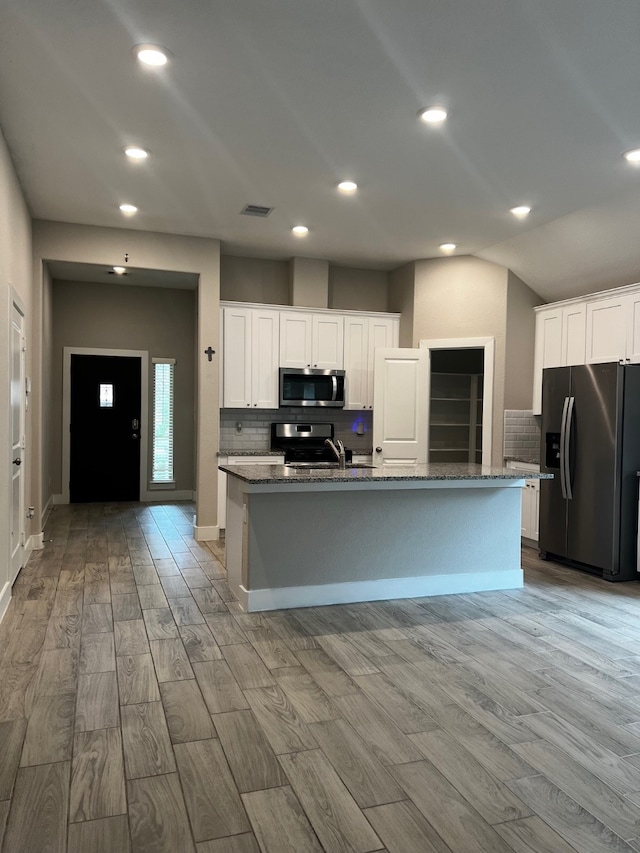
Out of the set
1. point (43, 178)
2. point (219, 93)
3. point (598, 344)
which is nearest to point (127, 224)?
point (43, 178)

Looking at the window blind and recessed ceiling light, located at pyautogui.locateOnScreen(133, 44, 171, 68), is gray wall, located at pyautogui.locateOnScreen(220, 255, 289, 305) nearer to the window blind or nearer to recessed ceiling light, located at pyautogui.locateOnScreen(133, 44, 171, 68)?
the window blind

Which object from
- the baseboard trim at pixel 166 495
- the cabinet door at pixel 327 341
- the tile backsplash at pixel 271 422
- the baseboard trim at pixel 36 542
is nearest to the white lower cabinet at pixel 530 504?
the tile backsplash at pixel 271 422

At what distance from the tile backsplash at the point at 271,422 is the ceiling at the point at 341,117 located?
6.76ft

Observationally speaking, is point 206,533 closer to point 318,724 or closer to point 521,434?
point 521,434

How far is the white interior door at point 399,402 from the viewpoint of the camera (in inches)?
267

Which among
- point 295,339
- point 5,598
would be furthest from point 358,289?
point 5,598

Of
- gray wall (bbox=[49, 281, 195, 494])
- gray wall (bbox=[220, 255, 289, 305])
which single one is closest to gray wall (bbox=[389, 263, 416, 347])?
gray wall (bbox=[220, 255, 289, 305])

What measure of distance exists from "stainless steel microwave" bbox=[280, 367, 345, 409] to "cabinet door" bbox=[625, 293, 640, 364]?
9.32 ft

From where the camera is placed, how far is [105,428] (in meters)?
8.53

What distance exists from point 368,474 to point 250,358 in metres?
2.92

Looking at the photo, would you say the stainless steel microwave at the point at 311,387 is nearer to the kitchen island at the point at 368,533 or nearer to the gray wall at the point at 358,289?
the gray wall at the point at 358,289

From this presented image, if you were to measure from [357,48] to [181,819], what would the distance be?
10.2 feet

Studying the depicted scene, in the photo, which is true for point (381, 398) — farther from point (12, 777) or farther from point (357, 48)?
point (12, 777)

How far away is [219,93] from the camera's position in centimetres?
339
